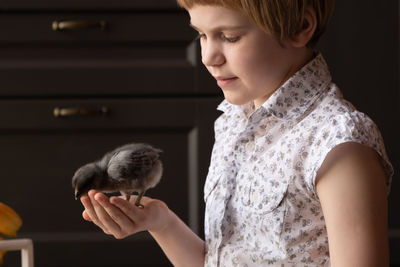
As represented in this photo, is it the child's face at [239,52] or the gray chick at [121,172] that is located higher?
the child's face at [239,52]

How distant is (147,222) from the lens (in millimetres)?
898

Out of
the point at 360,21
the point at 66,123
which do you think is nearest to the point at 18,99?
the point at 66,123

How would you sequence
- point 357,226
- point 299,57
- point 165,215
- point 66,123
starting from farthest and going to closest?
point 66,123 < point 165,215 < point 299,57 < point 357,226

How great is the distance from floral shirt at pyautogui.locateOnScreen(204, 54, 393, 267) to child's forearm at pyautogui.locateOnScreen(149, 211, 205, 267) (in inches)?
2.3

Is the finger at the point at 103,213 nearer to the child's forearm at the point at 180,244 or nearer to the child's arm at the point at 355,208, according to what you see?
the child's forearm at the point at 180,244

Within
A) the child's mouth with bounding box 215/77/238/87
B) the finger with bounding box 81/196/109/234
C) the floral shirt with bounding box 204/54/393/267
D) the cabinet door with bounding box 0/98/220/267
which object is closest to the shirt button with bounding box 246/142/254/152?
the floral shirt with bounding box 204/54/393/267

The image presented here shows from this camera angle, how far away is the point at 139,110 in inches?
60.6

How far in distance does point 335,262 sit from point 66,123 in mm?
946

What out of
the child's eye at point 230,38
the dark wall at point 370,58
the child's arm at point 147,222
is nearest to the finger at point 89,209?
the child's arm at point 147,222

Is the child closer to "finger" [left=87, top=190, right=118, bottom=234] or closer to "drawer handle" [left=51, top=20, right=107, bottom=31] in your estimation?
"finger" [left=87, top=190, right=118, bottom=234]

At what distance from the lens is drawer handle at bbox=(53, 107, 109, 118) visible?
1.52m

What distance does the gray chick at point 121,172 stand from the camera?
2.41ft

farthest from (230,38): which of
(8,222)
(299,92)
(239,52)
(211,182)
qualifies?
(8,222)

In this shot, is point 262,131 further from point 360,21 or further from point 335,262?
point 360,21
